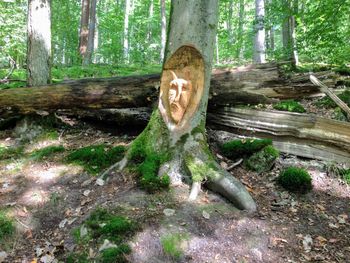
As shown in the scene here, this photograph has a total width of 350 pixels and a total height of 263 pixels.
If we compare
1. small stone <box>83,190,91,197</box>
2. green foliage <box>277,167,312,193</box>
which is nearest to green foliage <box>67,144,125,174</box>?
small stone <box>83,190,91,197</box>

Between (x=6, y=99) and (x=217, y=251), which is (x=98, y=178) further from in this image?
(x=6, y=99)

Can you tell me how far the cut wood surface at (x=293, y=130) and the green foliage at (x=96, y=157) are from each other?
6.45 feet

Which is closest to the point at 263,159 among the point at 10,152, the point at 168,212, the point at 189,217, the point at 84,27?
the point at 189,217

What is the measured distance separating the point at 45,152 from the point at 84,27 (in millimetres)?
10668

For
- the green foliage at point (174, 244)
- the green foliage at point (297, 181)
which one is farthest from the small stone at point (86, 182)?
the green foliage at point (297, 181)

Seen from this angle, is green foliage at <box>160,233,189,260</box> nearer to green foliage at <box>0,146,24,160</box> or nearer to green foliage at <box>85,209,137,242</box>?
green foliage at <box>85,209,137,242</box>

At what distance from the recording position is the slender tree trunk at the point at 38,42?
20.1ft

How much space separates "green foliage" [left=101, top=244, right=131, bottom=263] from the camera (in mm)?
3057

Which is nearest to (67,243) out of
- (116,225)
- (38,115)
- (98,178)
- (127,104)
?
(116,225)

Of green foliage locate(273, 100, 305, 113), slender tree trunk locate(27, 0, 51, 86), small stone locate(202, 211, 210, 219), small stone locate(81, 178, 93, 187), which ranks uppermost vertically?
slender tree trunk locate(27, 0, 51, 86)

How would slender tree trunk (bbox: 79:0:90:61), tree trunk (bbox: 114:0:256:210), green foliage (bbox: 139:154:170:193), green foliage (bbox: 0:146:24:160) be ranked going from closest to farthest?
green foliage (bbox: 139:154:170:193), tree trunk (bbox: 114:0:256:210), green foliage (bbox: 0:146:24:160), slender tree trunk (bbox: 79:0:90:61)

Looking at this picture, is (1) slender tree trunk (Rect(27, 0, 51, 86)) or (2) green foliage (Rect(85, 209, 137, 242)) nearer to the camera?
(2) green foliage (Rect(85, 209, 137, 242))

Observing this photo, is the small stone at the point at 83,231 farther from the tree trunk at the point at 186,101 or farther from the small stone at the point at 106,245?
the tree trunk at the point at 186,101

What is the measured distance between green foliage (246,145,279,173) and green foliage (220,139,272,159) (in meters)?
0.08
